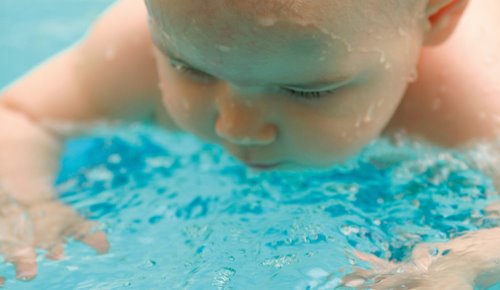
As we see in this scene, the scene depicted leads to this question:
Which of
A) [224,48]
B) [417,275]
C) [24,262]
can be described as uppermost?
[224,48]

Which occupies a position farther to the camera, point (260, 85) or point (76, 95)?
point (76, 95)

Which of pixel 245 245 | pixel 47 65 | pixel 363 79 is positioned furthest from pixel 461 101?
pixel 47 65

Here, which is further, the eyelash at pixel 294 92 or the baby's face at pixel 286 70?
the eyelash at pixel 294 92

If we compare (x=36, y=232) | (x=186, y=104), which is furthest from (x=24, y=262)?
(x=186, y=104)

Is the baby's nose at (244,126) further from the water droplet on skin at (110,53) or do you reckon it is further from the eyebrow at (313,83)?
the water droplet on skin at (110,53)

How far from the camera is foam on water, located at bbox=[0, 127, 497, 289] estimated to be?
1083 mm

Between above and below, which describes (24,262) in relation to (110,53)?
below

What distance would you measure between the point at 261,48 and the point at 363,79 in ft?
0.63

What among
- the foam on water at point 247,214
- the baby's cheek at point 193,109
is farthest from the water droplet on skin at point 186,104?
the foam on water at point 247,214

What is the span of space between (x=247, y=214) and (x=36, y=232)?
0.35 metres

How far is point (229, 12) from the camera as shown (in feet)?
2.76

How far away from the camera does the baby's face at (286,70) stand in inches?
34.1

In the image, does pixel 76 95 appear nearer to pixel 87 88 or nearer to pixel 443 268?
pixel 87 88

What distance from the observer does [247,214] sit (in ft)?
4.11
